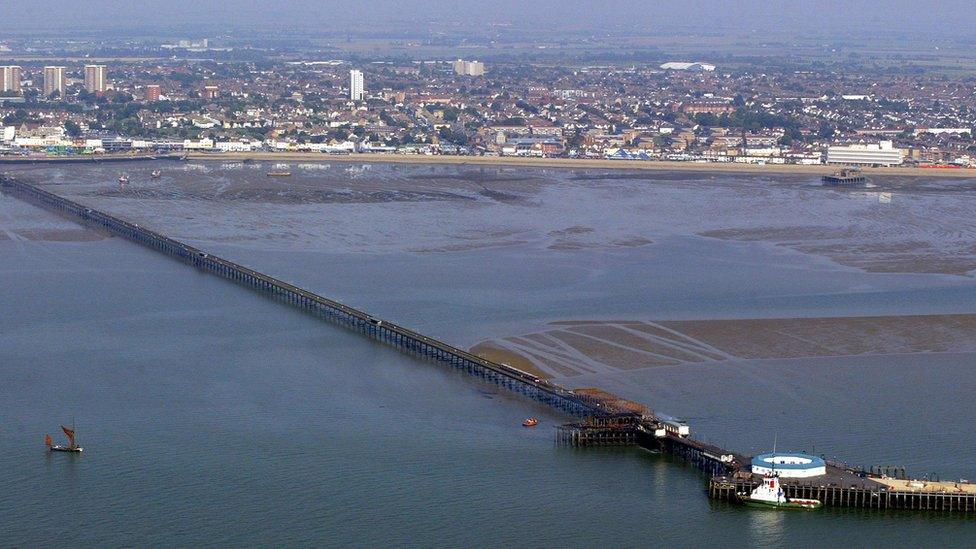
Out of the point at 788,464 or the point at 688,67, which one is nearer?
the point at 788,464

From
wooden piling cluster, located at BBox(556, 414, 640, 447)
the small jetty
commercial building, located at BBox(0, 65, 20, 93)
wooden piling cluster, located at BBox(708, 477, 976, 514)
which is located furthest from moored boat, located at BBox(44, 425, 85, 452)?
commercial building, located at BBox(0, 65, 20, 93)

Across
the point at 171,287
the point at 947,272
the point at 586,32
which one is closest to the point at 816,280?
the point at 947,272

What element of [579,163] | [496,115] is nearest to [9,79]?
[496,115]

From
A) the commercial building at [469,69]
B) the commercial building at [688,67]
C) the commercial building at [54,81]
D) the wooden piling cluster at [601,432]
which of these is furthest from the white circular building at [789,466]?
the commercial building at [688,67]

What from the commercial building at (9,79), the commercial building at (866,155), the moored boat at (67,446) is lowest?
the moored boat at (67,446)

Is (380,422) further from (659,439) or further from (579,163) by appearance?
(579,163)

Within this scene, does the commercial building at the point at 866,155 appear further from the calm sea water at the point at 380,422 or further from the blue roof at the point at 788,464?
the blue roof at the point at 788,464
